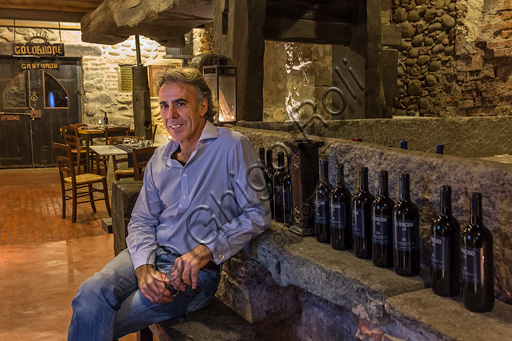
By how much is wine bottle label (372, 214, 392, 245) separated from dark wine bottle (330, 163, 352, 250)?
21 cm

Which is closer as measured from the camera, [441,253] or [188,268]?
[441,253]

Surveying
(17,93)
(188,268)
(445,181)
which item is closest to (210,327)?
(188,268)

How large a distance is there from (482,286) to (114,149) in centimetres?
556

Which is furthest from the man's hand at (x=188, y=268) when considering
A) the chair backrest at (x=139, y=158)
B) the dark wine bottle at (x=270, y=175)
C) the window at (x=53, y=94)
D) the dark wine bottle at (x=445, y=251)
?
the window at (x=53, y=94)

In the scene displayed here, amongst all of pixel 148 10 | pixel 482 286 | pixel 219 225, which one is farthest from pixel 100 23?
pixel 482 286

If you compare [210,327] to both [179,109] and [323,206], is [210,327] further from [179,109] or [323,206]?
[179,109]

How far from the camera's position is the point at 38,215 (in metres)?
6.14

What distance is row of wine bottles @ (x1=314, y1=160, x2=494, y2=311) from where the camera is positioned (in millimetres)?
1375

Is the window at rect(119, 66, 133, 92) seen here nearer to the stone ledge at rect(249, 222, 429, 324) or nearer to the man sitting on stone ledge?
the man sitting on stone ledge

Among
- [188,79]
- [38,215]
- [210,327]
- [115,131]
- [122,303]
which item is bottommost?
[38,215]

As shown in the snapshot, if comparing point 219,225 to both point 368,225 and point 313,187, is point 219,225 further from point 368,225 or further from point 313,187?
point 368,225

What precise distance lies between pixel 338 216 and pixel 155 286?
78cm

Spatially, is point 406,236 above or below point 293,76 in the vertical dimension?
below

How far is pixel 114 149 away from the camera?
635 cm
